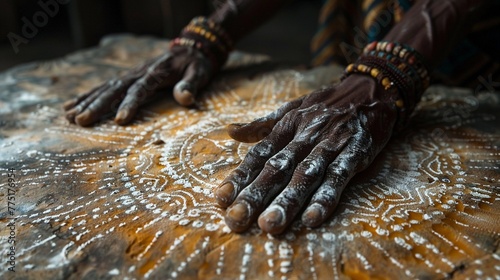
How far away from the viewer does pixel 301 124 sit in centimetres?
111

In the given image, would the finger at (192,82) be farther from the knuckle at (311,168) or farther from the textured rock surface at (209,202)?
the knuckle at (311,168)

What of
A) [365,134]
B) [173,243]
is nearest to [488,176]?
[365,134]

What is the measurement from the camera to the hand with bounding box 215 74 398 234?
881 mm

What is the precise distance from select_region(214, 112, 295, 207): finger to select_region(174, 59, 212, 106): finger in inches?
18.3

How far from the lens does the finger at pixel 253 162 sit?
0.93 metres

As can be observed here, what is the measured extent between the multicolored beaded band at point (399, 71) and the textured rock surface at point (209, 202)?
108 millimetres

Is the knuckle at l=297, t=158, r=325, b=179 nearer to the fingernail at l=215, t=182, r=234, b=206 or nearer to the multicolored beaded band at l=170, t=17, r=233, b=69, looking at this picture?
the fingernail at l=215, t=182, r=234, b=206

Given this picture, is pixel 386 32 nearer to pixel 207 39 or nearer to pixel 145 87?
pixel 207 39

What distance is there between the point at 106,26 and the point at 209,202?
2504mm

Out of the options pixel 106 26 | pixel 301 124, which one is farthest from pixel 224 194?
pixel 106 26

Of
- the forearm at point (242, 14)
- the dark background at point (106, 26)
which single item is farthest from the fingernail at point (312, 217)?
the dark background at point (106, 26)

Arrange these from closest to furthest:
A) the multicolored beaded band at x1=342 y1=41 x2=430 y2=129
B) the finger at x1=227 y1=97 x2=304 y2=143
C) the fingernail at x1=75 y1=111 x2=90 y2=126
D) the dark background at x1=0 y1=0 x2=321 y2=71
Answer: the finger at x1=227 y1=97 x2=304 y2=143 → the multicolored beaded band at x1=342 y1=41 x2=430 y2=129 → the fingernail at x1=75 y1=111 x2=90 y2=126 → the dark background at x1=0 y1=0 x2=321 y2=71

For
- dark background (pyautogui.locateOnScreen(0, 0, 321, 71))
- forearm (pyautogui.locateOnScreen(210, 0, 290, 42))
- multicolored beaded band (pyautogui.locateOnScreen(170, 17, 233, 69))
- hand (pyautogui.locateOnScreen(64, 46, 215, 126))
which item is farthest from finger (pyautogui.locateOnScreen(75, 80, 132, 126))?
dark background (pyautogui.locateOnScreen(0, 0, 321, 71))

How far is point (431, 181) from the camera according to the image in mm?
1064
